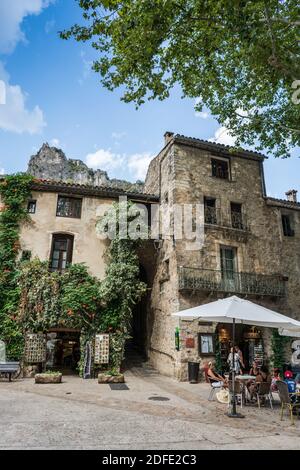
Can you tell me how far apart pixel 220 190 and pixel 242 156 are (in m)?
2.79

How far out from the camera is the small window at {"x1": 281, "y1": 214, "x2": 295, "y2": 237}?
59.6 ft

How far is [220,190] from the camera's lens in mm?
16766

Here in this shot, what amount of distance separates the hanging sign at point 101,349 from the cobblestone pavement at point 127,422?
2711mm

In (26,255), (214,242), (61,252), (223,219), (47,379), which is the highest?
(223,219)

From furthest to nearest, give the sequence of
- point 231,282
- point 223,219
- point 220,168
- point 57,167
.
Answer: point 57,167
point 220,168
point 223,219
point 231,282

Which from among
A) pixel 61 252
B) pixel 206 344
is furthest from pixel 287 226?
pixel 61 252

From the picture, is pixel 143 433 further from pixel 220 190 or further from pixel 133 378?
pixel 220 190

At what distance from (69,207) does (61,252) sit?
2.35 metres

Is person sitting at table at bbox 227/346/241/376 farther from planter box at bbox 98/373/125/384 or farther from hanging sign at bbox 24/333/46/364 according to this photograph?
hanging sign at bbox 24/333/46/364

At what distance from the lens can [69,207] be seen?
51.5 feet

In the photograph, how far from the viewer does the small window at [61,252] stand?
14.8 meters

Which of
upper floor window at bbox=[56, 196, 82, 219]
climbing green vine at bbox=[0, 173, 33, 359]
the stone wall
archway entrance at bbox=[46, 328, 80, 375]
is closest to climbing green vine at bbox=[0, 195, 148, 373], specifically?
climbing green vine at bbox=[0, 173, 33, 359]

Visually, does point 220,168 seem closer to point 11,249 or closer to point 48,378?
point 11,249
